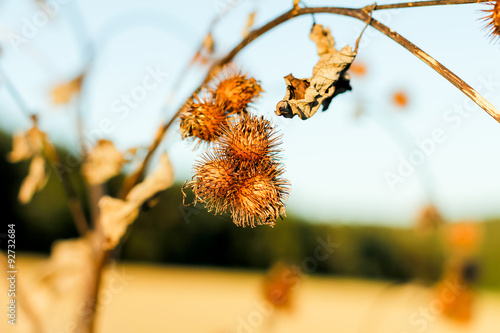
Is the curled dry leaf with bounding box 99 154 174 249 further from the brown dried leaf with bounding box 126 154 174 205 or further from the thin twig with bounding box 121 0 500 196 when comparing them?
the thin twig with bounding box 121 0 500 196

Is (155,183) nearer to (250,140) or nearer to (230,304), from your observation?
(250,140)

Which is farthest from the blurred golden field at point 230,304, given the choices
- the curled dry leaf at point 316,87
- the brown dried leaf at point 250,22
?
the curled dry leaf at point 316,87

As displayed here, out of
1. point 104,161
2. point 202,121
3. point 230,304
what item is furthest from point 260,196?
point 230,304

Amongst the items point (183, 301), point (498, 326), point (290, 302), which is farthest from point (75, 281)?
point (498, 326)

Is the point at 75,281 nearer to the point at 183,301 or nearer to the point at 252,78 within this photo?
the point at 252,78

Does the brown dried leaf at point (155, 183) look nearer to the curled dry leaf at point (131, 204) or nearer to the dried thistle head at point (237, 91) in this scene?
the curled dry leaf at point (131, 204)

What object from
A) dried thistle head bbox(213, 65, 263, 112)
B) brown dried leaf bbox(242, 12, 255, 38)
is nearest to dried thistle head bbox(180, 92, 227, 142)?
dried thistle head bbox(213, 65, 263, 112)
